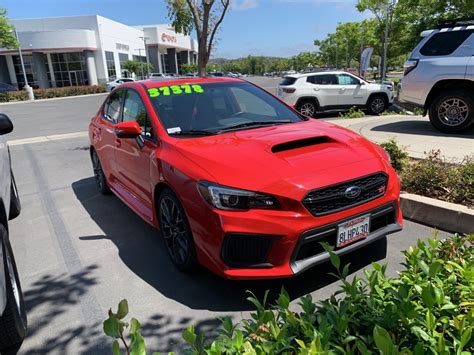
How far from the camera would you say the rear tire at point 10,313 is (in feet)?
7.88

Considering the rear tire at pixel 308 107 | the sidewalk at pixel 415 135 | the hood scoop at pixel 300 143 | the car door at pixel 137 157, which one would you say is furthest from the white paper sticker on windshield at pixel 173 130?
the rear tire at pixel 308 107

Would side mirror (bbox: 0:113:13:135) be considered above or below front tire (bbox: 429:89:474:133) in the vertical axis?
above

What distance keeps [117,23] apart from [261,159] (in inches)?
2480

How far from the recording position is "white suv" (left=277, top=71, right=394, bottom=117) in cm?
1292

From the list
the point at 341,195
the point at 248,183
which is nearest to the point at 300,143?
the point at 341,195

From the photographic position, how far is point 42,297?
11.1ft

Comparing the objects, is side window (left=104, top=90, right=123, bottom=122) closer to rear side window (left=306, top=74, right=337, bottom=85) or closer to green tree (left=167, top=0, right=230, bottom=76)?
green tree (left=167, top=0, right=230, bottom=76)

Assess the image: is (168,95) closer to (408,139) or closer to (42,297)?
(42,297)

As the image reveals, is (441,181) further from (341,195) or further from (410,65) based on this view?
(410,65)

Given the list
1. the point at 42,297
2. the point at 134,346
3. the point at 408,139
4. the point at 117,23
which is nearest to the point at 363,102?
the point at 408,139

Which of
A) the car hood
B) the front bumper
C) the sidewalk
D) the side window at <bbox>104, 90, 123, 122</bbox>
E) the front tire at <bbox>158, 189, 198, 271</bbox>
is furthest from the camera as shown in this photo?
the sidewalk

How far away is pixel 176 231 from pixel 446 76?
6.60 meters

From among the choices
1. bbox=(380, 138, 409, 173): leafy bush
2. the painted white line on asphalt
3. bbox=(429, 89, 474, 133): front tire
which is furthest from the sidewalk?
the painted white line on asphalt

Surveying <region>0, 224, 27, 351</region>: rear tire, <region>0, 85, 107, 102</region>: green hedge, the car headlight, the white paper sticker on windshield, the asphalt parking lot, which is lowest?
<region>0, 85, 107, 102</region>: green hedge
